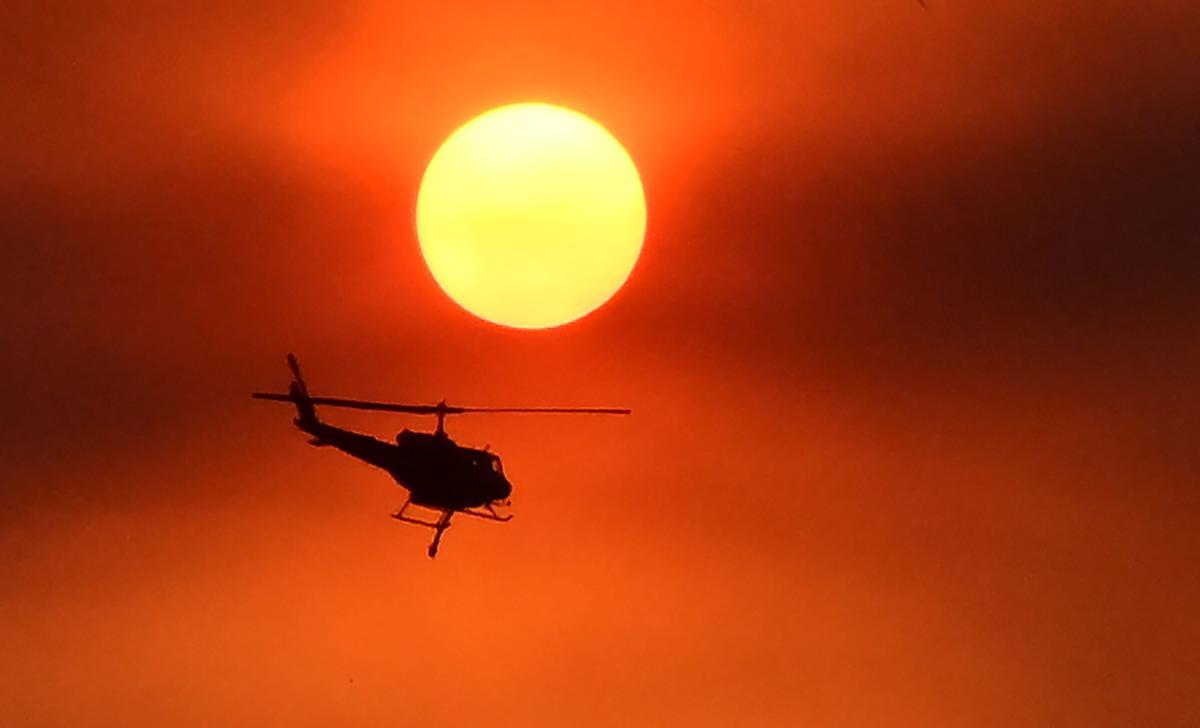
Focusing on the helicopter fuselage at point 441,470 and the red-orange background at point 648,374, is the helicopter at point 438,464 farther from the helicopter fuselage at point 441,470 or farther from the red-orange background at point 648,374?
the red-orange background at point 648,374

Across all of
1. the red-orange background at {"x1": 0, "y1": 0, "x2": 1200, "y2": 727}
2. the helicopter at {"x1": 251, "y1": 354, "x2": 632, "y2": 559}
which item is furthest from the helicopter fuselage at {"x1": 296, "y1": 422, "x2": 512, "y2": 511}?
the red-orange background at {"x1": 0, "y1": 0, "x2": 1200, "y2": 727}

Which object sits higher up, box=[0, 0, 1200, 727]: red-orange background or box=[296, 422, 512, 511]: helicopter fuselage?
box=[0, 0, 1200, 727]: red-orange background

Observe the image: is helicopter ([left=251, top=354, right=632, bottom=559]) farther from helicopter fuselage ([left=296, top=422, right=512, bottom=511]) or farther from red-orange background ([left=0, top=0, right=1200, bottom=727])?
red-orange background ([left=0, top=0, right=1200, bottom=727])

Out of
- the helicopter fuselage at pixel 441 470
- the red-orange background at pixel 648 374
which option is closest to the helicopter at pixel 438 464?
the helicopter fuselage at pixel 441 470

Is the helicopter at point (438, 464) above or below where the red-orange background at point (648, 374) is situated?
below

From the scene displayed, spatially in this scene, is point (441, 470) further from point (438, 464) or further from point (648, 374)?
point (648, 374)

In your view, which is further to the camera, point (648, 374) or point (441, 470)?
point (648, 374)

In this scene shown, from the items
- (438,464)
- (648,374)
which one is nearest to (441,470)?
(438,464)

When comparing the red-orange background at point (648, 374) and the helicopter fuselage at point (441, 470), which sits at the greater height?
the red-orange background at point (648, 374)

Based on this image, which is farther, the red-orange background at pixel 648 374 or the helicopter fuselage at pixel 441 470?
the red-orange background at pixel 648 374
